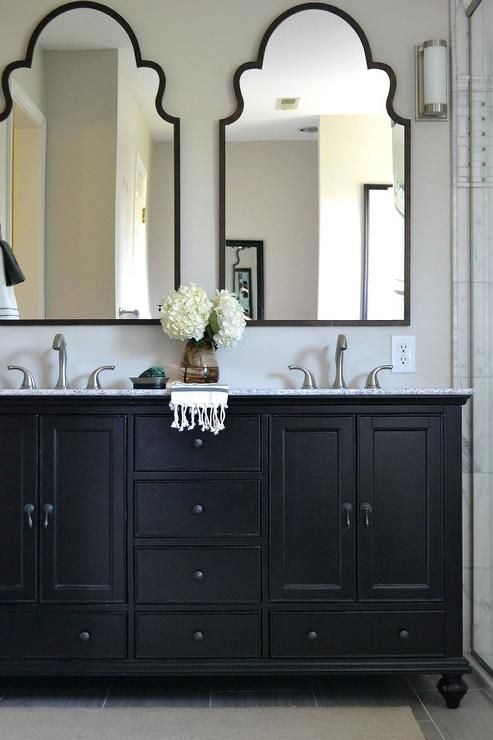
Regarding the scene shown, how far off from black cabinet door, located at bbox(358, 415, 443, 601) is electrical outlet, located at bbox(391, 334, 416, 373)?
0.42m

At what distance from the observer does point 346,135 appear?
9.05ft

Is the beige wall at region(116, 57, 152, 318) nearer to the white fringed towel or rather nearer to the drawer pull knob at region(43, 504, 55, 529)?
the white fringed towel

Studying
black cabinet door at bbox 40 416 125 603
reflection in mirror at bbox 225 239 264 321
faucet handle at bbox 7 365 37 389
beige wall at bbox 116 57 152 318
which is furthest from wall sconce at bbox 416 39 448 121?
faucet handle at bbox 7 365 37 389

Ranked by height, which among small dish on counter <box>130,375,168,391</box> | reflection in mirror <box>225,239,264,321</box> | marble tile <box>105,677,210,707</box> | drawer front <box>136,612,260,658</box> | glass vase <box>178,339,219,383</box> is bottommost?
marble tile <box>105,677,210,707</box>

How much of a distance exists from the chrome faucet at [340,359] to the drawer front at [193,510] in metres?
0.54

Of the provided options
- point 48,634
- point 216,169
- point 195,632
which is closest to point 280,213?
point 216,169

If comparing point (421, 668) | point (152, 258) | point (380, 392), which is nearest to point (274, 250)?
point (152, 258)

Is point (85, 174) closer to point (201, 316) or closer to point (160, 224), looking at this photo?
point (160, 224)

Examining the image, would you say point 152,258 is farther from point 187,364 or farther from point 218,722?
point 218,722

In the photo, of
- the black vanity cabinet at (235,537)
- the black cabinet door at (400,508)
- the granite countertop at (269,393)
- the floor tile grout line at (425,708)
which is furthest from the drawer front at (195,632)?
the granite countertop at (269,393)

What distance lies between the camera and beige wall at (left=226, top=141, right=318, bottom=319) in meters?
2.74

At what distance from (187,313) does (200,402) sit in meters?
0.34

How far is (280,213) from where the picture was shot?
9.01ft

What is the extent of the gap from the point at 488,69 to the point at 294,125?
0.67m
